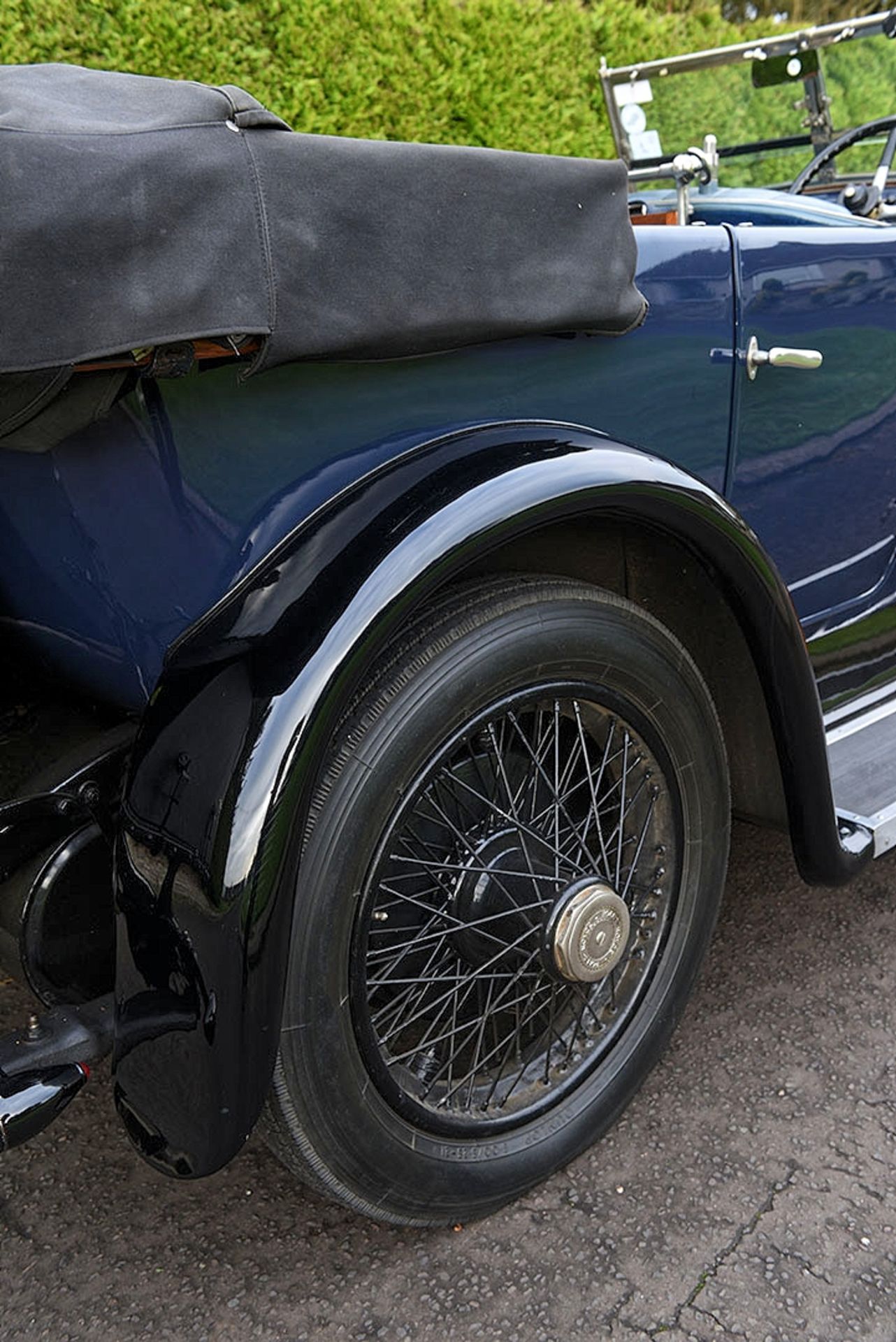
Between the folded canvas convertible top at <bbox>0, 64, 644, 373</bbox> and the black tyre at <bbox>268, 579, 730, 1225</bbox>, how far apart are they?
374 mm

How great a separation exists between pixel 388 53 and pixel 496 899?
17.8ft

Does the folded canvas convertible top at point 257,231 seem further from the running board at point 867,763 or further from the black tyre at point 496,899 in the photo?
the running board at point 867,763

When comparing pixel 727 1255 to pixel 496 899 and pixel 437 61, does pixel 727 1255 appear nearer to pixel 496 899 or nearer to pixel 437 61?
pixel 496 899

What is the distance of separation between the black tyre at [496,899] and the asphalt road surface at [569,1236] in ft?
0.31

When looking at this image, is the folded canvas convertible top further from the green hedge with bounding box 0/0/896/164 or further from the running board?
the green hedge with bounding box 0/0/896/164

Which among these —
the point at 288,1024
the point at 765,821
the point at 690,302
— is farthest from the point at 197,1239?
the point at 690,302

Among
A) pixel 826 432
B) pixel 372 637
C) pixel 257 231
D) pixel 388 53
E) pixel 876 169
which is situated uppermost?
pixel 257 231

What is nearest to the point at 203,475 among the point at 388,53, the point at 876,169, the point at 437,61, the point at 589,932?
the point at 589,932

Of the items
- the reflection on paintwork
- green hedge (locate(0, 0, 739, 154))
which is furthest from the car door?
green hedge (locate(0, 0, 739, 154))

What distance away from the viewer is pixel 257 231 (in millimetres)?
1226

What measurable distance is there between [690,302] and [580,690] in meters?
0.69

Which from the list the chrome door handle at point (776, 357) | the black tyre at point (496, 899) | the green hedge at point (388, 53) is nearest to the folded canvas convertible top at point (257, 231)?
the black tyre at point (496, 899)

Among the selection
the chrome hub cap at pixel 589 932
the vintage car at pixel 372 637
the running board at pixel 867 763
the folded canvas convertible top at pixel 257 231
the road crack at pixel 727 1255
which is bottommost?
the road crack at pixel 727 1255

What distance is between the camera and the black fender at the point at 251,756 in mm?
1241
